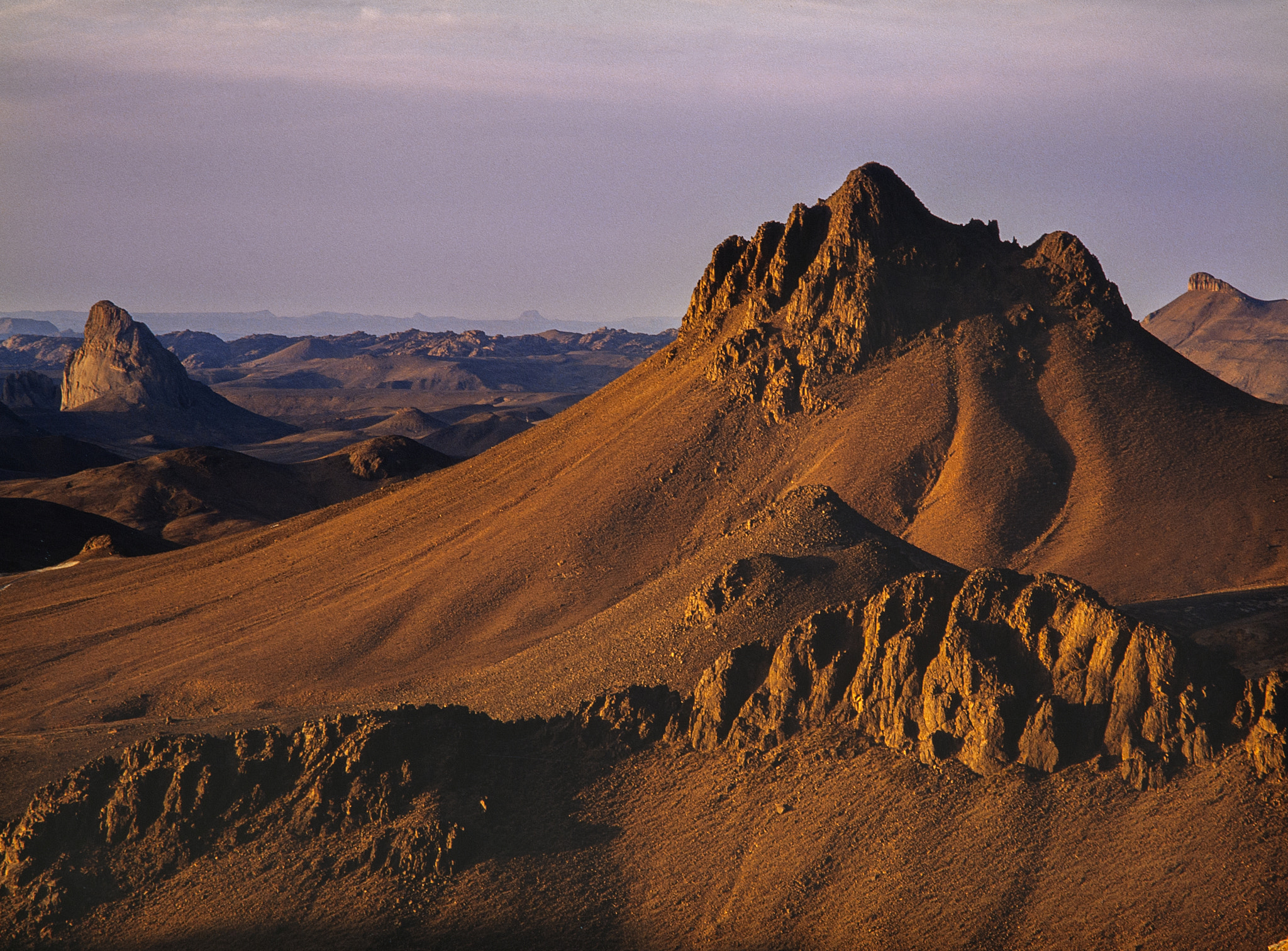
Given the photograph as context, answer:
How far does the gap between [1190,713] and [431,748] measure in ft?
40.9

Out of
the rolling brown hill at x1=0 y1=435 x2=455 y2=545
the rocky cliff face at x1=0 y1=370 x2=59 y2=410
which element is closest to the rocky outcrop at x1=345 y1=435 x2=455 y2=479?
the rolling brown hill at x1=0 y1=435 x2=455 y2=545

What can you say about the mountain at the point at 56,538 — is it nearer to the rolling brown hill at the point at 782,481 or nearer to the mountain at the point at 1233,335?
the rolling brown hill at the point at 782,481

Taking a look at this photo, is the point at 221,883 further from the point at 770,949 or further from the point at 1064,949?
the point at 1064,949

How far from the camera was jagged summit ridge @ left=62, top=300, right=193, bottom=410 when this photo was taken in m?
142

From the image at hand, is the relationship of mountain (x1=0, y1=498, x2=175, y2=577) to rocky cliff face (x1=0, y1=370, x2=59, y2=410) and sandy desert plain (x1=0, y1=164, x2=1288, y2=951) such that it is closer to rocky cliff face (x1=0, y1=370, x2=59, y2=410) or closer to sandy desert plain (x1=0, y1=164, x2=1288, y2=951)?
sandy desert plain (x1=0, y1=164, x2=1288, y2=951)

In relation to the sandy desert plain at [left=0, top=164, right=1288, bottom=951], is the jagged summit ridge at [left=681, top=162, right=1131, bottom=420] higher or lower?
higher

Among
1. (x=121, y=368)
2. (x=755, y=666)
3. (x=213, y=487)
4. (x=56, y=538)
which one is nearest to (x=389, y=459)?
(x=213, y=487)

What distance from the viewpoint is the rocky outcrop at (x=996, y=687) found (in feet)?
55.6

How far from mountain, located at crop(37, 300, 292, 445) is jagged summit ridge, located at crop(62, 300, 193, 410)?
0.08 metres

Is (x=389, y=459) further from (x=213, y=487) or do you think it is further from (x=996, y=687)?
(x=996, y=687)

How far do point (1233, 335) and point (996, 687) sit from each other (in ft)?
606

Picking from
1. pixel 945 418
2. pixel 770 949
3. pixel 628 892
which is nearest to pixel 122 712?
pixel 628 892

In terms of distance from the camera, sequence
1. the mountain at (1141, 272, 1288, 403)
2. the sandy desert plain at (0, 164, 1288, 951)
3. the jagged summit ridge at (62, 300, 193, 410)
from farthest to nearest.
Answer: the mountain at (1141, 272, 1288, 403), the jagged summit ridge at (62, 300, 193, 410), the sandy desert plain at (0, 164, 1288, 951)

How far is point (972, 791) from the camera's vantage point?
57.2 ft
